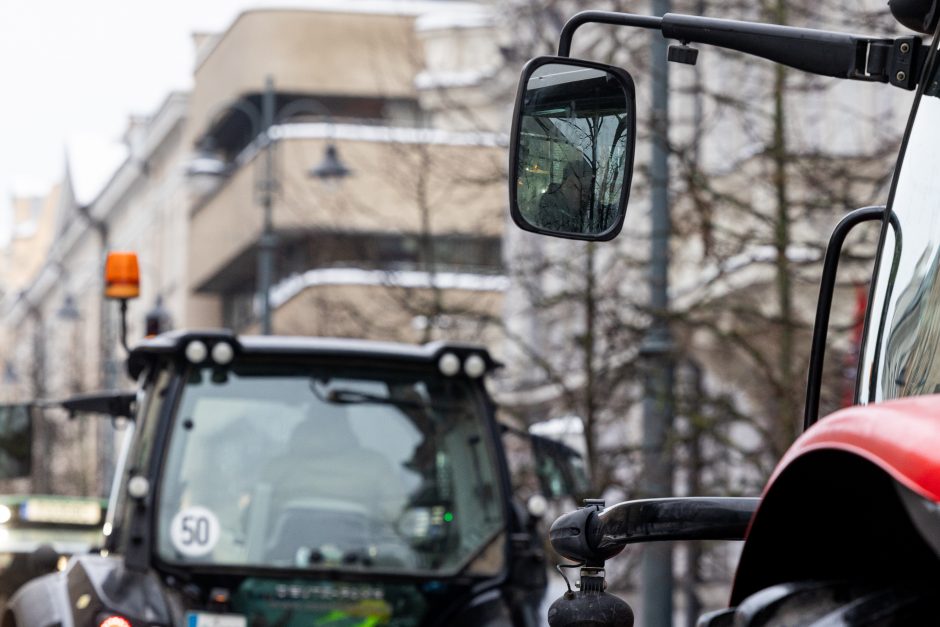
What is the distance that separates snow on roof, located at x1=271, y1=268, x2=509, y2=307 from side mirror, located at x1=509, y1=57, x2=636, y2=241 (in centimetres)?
1577

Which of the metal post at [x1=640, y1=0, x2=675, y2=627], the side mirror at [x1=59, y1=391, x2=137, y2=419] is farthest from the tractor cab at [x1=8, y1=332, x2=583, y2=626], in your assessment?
the metal post at [x1=640, y1=0, x2=675, y2=627]

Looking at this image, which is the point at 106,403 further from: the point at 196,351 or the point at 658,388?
the point at 658,388

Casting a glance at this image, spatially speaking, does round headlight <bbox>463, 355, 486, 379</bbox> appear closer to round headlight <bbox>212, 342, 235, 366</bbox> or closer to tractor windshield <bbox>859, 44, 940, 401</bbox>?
round headlight <bbox>212, 342, 235, 366</bbox>

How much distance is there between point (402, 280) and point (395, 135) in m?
2.97

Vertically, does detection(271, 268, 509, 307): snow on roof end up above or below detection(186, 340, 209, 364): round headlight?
below

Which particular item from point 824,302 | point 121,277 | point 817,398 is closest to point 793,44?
point 824,302

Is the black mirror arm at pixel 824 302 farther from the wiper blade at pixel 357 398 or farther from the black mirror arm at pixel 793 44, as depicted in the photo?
the wiper blade at pixel 357 398

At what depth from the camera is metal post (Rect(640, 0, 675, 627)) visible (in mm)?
13148

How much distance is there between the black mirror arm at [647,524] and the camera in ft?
9.98

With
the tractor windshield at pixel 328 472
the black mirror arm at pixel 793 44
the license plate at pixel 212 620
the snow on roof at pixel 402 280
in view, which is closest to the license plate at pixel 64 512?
the snow on roof at pixel 402 280

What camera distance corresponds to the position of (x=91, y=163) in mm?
68875

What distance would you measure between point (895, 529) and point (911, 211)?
3.60 ft

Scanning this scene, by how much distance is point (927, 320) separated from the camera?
2943 millimetres

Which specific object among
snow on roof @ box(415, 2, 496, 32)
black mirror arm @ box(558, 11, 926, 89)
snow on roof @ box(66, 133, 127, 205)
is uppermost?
snow on roof @ box(415, 2, 496, 32)
